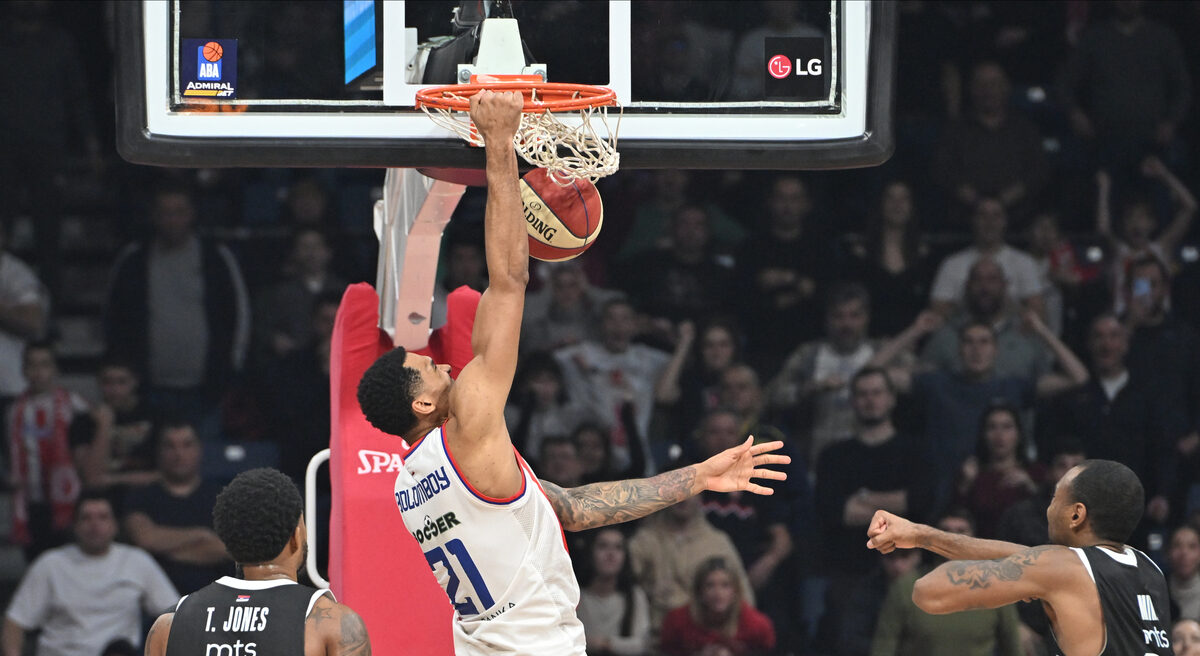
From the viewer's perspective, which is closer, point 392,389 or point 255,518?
point 255,518

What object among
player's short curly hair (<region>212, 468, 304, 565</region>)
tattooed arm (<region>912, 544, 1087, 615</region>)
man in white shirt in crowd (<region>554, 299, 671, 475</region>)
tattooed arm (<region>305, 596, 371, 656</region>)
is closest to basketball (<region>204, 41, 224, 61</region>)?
player's short curly hair (<region>212, 468, 304, 565</region>)

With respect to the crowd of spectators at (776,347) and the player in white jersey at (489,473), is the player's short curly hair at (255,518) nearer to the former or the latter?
the player in white jersey at (489,473)

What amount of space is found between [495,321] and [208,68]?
43.5 inches

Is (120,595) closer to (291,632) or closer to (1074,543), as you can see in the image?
(291,632)

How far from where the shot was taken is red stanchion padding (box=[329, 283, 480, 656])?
215 inches

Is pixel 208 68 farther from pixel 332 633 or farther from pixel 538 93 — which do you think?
pixel 332 633

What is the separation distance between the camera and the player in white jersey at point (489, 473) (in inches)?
162

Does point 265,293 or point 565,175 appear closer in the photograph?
point 565,175

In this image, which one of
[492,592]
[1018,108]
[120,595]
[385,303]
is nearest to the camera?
[492,592]

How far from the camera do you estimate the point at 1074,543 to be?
4320 mm

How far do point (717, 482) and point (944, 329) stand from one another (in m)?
4.20

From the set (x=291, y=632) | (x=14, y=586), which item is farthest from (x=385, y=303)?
(x=14, y=586)

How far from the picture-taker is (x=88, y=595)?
752cm

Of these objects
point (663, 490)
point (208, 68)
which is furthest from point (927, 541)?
point (208, 68)
